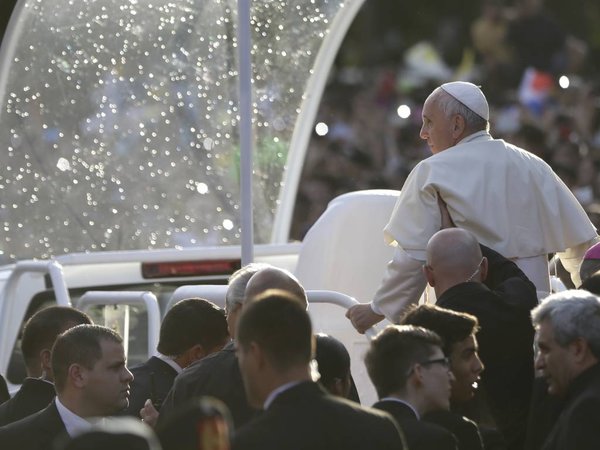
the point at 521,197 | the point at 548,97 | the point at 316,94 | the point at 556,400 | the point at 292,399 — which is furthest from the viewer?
the point at 548,97

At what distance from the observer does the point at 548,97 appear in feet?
56.7

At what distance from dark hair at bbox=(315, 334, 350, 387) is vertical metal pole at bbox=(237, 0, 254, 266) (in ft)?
6.24

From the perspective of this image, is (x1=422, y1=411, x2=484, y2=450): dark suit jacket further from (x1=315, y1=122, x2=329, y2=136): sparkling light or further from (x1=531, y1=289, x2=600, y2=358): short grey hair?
(x1=315, y1=122, x2=329, y2=136): sparkling light

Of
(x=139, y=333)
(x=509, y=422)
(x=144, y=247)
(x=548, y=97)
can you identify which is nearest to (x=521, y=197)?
(x=509, y=422)

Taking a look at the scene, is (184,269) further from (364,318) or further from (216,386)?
(216,386)

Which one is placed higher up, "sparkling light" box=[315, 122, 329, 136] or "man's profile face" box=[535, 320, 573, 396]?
"man's profile face" box=[535, 320, 573, 396]

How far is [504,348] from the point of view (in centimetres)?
616

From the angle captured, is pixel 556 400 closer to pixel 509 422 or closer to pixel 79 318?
pixel 509 422

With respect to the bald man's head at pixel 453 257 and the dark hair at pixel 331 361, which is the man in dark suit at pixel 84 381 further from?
the bald man's head at pixel 453 257

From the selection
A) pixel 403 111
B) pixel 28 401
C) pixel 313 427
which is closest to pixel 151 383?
pixel 28 401

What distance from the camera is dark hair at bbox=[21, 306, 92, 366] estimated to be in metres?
7.32

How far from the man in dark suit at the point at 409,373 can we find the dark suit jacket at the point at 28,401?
2161mm

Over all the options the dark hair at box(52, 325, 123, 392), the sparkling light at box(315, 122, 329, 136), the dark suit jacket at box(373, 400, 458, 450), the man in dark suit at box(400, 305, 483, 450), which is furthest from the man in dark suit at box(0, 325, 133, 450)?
the sparkling light at box(315, 122, 329, 136)

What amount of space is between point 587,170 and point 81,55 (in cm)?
577
